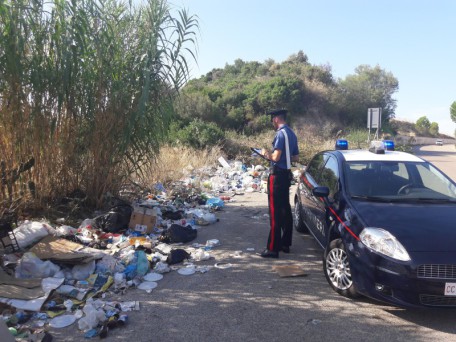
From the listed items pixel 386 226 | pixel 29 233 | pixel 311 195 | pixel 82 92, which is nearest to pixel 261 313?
pixel 386 226

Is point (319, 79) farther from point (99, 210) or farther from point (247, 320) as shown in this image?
point (247, 320)

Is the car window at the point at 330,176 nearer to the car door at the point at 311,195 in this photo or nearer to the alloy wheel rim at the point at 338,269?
the car door at the point at 311,195

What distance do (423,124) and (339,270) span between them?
85703 millimetres

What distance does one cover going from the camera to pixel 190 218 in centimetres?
766

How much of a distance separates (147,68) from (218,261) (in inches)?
141

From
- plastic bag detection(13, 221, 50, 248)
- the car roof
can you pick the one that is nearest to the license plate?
the car roof

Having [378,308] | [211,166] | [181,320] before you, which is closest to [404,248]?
[378,308]

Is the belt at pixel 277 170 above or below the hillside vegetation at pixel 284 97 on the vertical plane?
below

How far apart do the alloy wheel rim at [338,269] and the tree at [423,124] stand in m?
76.1

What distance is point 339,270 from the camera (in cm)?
437

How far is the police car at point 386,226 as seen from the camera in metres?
3.59

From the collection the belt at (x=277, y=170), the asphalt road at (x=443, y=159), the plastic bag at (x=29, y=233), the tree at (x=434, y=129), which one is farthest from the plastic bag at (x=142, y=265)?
the tree at (x=434, y=129)

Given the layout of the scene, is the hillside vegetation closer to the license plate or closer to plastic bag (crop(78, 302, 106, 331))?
plastic bag (crop(78, 302, 106, 331))

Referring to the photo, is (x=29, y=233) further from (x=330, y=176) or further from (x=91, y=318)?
(x=330, y=176)
